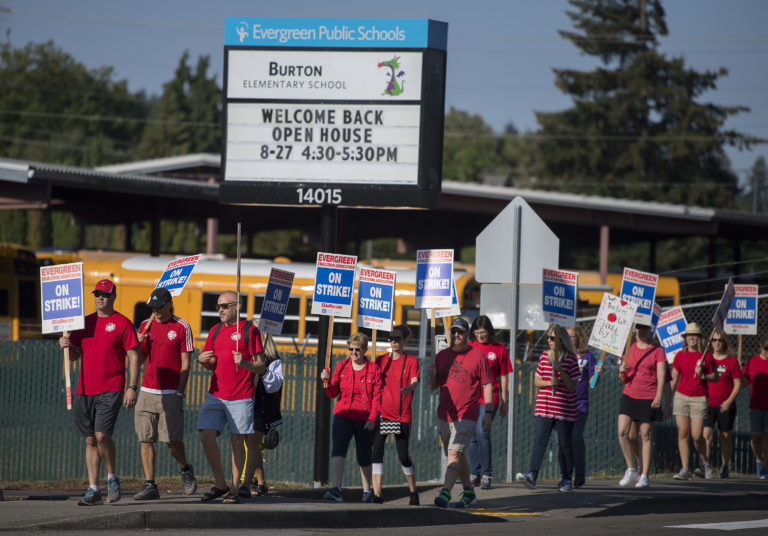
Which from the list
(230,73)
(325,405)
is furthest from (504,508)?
(230,73)

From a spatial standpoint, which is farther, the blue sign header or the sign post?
the blue sign header

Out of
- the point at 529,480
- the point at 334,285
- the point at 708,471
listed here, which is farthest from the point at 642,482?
the point at 334,285

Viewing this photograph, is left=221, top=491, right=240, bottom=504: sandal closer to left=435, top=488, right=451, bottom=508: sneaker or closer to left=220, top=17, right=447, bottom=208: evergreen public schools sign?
left=435, top=488, right=451, bottom=508: sneaker

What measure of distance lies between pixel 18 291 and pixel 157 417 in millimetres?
18935

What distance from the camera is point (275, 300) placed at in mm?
13531

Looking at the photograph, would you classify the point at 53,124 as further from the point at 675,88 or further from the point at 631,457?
the point at 631,457

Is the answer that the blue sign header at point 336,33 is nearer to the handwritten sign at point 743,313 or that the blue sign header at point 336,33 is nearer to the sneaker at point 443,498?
the sneaker at point 443,498

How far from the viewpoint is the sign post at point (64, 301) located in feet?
35.4

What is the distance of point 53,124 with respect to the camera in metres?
100

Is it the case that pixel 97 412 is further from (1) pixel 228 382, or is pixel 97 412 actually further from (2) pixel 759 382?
(2) pixel 759 382

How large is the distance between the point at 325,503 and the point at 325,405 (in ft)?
9.57

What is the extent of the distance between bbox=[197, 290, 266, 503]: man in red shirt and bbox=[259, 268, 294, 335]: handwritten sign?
231cm

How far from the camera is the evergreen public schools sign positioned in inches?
549

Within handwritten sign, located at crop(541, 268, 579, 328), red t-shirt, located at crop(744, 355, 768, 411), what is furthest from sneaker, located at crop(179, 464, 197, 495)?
red t-shirt, located at crop(744, 355, 768, 411)
